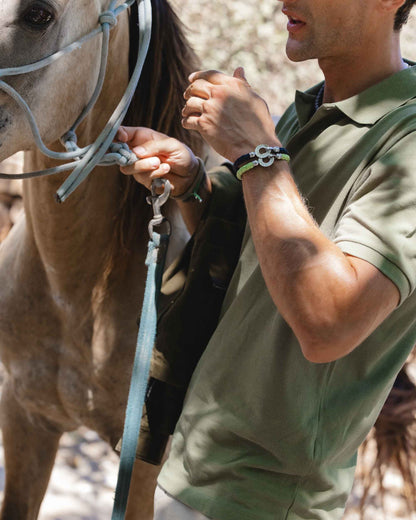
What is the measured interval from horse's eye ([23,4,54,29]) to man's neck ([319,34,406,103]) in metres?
0.48

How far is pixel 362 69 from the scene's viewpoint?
4.42 feet

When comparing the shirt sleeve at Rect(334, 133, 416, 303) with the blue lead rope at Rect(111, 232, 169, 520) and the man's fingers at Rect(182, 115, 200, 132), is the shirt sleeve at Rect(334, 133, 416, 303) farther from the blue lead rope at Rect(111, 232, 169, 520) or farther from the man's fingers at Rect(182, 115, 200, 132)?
the blue lead rope at Rect(111, 232, 169, 520)

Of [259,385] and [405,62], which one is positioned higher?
[405,62]

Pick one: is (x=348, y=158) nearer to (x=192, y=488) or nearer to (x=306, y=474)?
(x=306, y=474)

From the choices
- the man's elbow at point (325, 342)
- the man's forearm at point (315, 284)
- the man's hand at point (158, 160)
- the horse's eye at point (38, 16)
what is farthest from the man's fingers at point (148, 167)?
the man's elbow at point (325, 342)

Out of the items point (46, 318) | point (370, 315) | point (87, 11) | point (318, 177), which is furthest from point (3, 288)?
point (370, 315)

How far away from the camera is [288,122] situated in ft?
5.23

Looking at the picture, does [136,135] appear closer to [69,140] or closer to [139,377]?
[69,140]

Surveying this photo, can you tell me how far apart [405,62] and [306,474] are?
2.51ft

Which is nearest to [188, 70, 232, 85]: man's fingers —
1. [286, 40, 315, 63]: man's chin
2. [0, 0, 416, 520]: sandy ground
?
[286, 40, 315, 63]: man's chin

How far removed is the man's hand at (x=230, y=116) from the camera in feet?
3.97

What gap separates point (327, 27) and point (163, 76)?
2.09 ft

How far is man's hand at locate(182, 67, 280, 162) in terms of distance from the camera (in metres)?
1.21

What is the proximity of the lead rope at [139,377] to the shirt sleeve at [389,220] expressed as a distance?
471 mm
